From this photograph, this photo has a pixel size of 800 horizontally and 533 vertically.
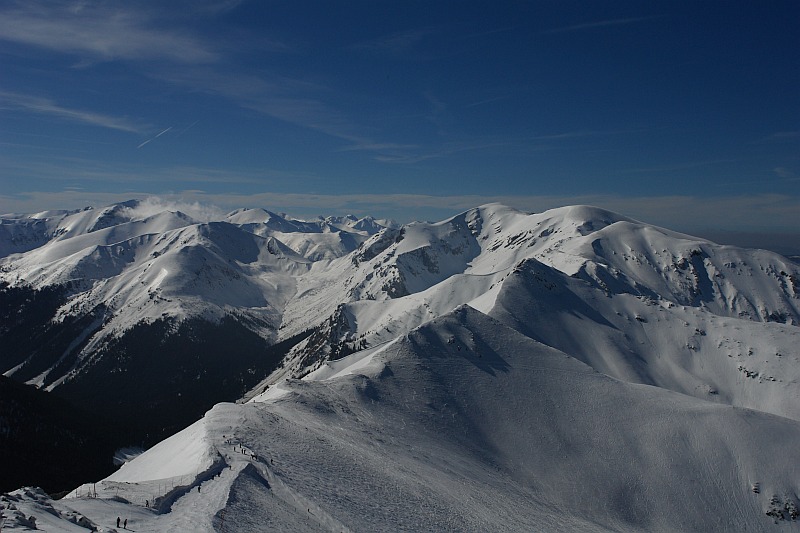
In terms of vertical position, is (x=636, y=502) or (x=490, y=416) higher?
(x=490, y=416)

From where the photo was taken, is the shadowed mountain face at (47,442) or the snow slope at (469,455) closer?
the snow slope at (469,455)

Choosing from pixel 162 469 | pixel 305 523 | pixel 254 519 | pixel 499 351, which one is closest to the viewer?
pixel 254 519

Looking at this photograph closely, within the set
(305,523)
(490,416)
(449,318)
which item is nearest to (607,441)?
(490,416)

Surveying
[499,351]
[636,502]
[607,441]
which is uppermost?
[499,351]

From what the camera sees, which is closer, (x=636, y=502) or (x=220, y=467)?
(x=220, y=467)

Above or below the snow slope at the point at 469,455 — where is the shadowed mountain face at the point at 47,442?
below

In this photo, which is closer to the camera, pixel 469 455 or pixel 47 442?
pixel 469 455

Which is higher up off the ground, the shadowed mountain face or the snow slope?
the snow slope

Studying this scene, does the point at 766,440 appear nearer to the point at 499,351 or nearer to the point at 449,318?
the point at 499,351

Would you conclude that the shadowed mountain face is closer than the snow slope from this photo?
No

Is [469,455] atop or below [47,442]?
atop

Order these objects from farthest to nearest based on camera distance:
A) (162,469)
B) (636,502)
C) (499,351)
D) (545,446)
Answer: (499,351), (545,446), (636,502), (162,469)
